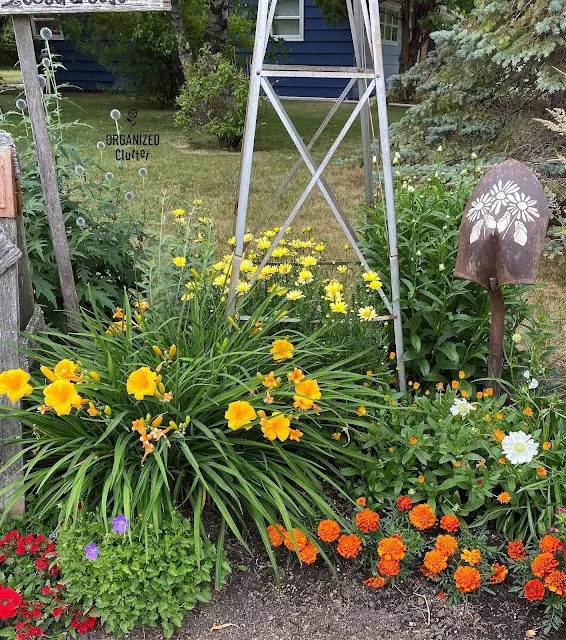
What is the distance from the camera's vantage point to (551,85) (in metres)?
5.11

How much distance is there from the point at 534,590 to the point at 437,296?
1.27 meters

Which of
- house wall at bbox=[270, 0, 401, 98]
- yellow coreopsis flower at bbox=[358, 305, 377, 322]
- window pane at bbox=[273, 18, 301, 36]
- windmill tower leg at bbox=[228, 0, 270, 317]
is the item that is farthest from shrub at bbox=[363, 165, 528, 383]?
window pane at bbox=[273, 18, 301, 36]

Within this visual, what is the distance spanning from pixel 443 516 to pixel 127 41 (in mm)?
13592

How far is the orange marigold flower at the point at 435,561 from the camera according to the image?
1982 mm

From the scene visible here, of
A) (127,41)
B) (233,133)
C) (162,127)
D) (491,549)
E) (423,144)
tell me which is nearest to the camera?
(491,549)

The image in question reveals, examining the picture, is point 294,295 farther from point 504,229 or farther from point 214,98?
point 214,98

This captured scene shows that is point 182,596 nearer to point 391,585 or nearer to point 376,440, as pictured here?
point 391,585

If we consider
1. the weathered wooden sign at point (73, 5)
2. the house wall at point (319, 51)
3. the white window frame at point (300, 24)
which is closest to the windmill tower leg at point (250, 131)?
the weathered wooden sign at point (73, 5)

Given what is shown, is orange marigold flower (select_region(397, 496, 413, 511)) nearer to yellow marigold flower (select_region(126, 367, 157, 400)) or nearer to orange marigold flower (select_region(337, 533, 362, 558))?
orange marigold flower (select_region(337, 533, 362, 558))

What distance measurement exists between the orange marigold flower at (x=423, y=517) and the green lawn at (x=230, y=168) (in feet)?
10.3

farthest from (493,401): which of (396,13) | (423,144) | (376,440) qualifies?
(396,13)

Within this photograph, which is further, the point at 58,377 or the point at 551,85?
the point at 551,85

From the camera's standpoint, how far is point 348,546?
80.0 inches

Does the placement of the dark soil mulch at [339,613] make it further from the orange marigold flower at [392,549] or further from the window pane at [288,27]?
the window pane at [288,27]
